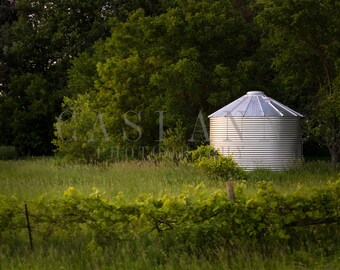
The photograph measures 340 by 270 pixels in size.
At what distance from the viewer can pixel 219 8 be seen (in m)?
28.0

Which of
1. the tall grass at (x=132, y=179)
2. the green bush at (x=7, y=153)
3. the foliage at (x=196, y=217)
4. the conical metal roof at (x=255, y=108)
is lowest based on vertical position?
the green bush at (x=7, y=153)

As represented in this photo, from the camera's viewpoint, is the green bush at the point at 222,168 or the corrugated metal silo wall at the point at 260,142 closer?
the green bush at the point at 222,168

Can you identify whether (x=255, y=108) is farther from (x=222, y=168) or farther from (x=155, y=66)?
(x=155, y=66)

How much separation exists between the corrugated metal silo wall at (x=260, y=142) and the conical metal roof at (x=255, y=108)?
159mm

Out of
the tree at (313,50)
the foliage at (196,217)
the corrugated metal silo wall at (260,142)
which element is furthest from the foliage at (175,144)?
the foliage at (196,217)

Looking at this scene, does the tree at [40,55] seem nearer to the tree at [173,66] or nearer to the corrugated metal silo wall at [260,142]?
the tree at [173,66]

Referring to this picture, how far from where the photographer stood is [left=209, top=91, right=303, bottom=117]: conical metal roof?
74.1 feet

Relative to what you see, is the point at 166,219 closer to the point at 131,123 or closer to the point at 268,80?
the point at 131,123

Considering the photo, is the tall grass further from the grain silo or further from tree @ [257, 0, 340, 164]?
tree @ [257, 0, 340, 164]

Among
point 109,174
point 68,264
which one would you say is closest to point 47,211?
point 68,264

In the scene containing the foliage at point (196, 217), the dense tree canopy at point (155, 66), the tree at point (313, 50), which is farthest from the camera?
the dense tree canopy at point (155, 66)

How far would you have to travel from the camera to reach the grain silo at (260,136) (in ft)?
73.8

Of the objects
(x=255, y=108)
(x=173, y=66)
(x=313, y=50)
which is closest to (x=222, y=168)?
(x=255, y=108)

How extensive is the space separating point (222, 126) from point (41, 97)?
18.7 meters
